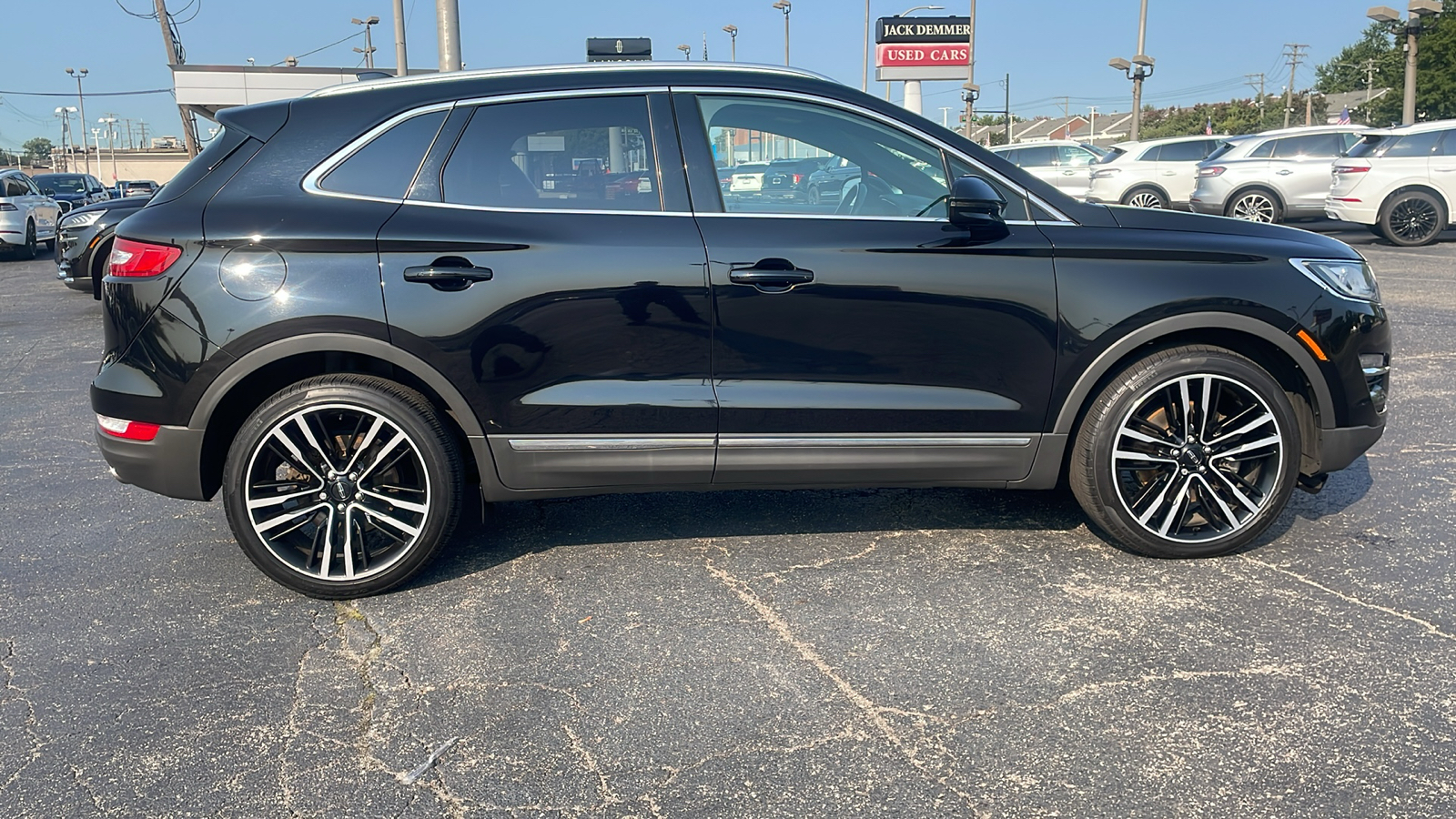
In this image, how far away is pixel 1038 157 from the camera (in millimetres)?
21719

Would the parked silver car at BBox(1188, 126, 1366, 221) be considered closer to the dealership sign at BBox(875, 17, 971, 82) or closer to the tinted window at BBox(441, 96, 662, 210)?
the tinted window at BBox(441, 96, 662, 210)

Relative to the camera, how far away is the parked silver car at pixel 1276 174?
17.1m

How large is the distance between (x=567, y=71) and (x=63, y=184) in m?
29.9

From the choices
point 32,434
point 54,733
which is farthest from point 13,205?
point 54,733

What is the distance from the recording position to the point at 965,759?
2691mm

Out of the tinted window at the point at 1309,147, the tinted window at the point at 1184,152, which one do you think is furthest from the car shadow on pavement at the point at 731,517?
the tinted window at the point at 1184,152

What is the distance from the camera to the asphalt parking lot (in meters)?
2.60

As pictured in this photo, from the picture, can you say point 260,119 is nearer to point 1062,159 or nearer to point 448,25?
point 448,25

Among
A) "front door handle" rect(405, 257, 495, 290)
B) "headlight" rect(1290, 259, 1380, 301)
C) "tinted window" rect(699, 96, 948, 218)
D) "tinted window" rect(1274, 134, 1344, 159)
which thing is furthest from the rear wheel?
"front door handle" rect(405, 257, 495, 290)

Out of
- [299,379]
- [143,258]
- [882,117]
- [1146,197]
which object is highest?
[882,117]

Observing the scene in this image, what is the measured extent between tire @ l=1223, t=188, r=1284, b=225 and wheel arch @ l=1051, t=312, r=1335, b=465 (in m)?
14.7

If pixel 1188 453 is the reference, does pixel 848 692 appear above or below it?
below

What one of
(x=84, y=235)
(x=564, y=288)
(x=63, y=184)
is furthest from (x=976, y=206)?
(x=63, y=184)

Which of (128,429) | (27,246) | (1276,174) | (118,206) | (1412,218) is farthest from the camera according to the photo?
(27,246)
